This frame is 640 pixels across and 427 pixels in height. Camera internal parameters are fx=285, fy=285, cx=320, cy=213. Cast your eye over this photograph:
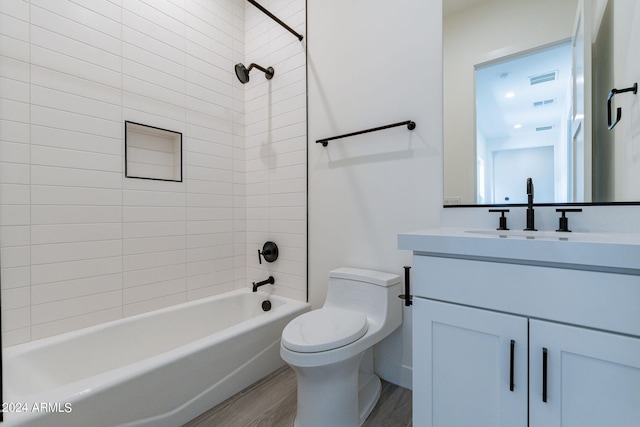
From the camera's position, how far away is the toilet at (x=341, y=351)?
119cm

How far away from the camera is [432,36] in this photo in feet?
5.06

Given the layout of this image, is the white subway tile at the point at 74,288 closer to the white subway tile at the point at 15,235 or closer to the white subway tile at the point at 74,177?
the white subway tile at the point at 15,235

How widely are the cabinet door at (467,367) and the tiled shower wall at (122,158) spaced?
3.97ft

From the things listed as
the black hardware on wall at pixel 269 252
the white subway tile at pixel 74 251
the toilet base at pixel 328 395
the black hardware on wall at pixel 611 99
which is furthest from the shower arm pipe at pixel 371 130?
the white subway tile at pixel 74 251

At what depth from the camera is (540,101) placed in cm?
129

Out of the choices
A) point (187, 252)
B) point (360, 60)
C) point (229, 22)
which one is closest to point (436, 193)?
point (360, 60)

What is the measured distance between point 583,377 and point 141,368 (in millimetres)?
1556

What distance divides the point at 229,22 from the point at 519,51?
6.98 feet

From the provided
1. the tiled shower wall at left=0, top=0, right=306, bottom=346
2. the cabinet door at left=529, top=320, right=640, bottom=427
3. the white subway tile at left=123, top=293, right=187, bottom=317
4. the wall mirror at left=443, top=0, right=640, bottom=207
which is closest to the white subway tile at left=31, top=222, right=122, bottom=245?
the tiled shower wall at left=0, top=0, right=306, bottom=346

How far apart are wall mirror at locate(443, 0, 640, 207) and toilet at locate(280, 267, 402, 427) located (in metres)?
0.67

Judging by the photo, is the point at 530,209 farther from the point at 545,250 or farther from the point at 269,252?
the point at 269,252

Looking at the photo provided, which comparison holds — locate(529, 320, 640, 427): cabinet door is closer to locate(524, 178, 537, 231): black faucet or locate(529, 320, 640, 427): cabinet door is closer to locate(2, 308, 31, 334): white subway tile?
locate(524, 178, 537, 231): black faucet

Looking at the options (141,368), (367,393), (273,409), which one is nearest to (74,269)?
(141,368)

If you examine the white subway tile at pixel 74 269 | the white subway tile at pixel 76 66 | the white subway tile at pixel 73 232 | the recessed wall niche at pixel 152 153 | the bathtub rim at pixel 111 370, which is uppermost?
the white subway tile at pixel 76 66
